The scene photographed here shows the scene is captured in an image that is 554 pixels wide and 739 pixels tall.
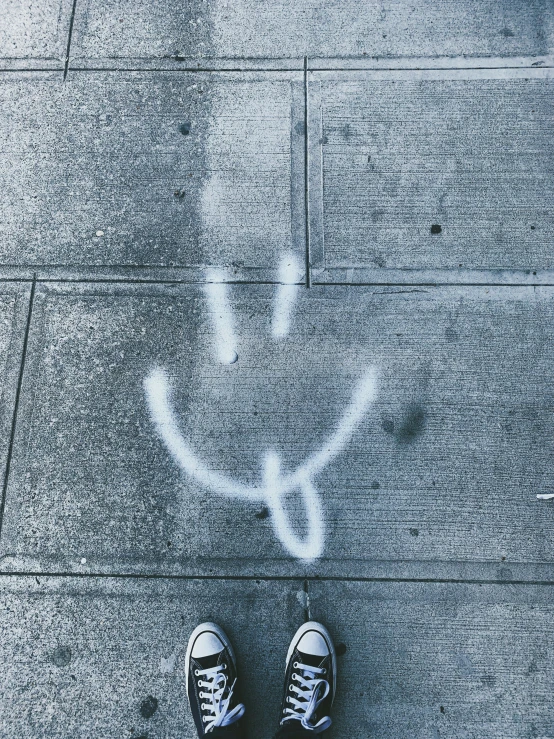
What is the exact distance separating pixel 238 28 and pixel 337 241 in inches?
52.8

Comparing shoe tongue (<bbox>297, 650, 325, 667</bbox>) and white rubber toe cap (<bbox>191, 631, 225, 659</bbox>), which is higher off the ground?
white rubber toe cap (<bbox>191, 631, 225, 659</bbox>)

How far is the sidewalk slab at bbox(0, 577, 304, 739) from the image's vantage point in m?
2.33

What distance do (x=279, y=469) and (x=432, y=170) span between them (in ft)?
5.52

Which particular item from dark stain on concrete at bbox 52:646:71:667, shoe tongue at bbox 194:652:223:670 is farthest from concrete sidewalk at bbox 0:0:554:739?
shoe tongue at bbox 194:652:223:670

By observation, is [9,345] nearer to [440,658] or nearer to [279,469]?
[279,469]

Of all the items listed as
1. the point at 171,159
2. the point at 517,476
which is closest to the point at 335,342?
the point at 517,476

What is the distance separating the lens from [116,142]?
289 centimetres

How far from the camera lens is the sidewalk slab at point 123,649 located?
2.33m

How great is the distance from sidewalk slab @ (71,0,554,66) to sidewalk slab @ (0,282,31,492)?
4.33ft

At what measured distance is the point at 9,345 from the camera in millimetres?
2684

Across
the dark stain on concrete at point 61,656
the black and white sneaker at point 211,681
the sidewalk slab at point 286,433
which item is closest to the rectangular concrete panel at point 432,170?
the sidewalk slab at point 286,433

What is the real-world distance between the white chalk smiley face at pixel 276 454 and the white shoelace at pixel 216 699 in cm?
58

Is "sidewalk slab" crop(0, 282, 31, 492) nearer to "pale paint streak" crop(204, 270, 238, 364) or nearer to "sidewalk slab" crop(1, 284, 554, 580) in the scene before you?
"sidewalk slab" crop(1, 284, 554, 580)

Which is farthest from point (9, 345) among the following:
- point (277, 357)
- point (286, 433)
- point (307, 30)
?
point (307, 30)
